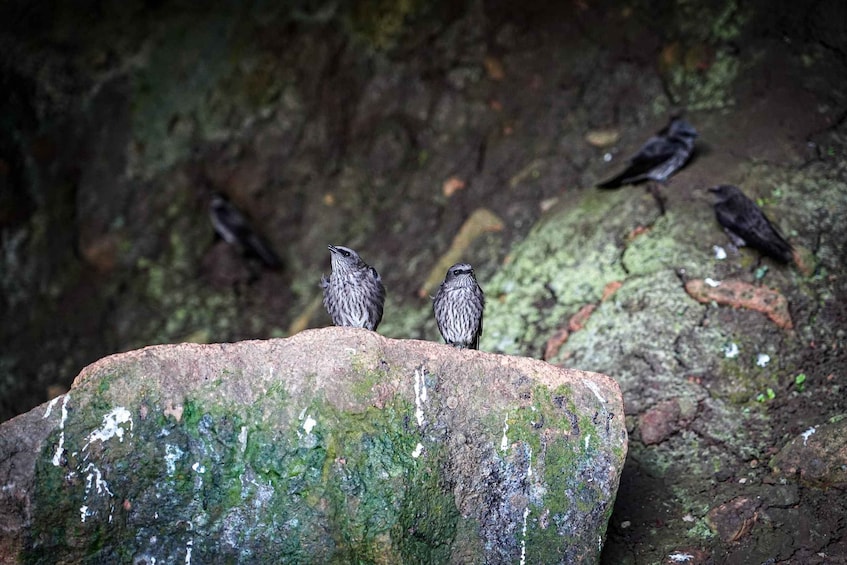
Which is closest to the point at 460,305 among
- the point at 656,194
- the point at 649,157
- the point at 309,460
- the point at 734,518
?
the point at 309,460

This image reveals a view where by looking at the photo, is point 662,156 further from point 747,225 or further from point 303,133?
point 303,133

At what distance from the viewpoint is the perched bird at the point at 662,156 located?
284 inches

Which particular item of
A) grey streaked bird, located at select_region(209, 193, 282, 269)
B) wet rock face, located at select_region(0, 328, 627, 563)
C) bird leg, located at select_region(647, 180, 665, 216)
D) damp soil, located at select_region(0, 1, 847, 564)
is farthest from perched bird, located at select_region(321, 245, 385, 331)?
grey streaked bird, located at select_region(209, 193, 282, 269)

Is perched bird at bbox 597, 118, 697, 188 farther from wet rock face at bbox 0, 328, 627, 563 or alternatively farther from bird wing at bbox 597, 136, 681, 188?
wet rock face at bbox 0, 328, 627, 563

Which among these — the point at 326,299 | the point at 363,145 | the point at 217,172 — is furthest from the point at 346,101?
the point at 326,299

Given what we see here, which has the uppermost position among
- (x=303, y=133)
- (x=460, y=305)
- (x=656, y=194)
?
(x=303, y=133)

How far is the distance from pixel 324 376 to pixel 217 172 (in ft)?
16.7

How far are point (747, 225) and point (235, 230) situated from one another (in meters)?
4.54

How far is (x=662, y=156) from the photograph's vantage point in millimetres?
7270

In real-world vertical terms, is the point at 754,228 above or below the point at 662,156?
→ below

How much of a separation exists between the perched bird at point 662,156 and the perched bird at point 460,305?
2.31m

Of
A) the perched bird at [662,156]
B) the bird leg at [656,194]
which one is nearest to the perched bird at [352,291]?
the bird leg at [656,194]

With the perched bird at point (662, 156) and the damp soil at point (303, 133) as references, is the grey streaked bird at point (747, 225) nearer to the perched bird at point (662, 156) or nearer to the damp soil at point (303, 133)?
the perched bird at point (662, 156)

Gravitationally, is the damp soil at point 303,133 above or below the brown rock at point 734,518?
above
